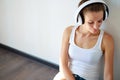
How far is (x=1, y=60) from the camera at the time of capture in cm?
217

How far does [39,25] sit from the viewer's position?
190 centimetres

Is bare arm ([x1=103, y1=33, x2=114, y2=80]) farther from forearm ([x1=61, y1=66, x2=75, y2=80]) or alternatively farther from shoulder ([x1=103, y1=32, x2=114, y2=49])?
forearm ([x1=61, y1=66, x2=75, y2=80])

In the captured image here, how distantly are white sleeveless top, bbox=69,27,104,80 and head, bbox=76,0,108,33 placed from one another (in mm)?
171

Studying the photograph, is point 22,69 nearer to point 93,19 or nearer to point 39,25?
point 39,25

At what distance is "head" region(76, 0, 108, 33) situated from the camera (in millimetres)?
1175

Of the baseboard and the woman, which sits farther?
the baseboard

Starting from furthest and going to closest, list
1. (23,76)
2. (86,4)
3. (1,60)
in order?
(1,60) → (23,76) → (86,4)

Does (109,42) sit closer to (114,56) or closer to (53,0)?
(114,56)

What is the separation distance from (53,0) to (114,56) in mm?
690

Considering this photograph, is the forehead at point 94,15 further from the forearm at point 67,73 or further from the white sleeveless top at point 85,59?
the forearm at point 67,73

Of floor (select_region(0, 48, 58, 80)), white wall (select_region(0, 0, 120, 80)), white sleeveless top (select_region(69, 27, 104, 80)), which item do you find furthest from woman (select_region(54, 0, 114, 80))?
floor (select_region(0, 48, 58, 80))

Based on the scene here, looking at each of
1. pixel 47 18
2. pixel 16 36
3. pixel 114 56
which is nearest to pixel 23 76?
pixel 16 36

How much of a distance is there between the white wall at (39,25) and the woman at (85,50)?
0.12m

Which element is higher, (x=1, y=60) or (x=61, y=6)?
(x=61, y=6)
